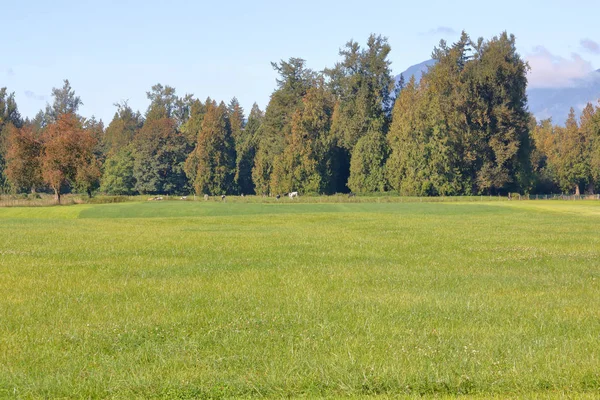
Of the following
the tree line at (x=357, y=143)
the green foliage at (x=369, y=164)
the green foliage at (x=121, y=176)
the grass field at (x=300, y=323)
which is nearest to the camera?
the grass field at (x=300, y=323)

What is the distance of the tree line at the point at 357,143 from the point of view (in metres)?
91.2

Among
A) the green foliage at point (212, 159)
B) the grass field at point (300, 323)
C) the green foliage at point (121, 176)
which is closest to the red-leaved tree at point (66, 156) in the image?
the green foliage at point (212, 159)

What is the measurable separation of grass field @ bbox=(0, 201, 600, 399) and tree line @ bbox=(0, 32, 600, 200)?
67.4 meters

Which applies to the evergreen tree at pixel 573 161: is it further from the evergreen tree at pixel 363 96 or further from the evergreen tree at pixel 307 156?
the evergreen tree at pixel 307 156

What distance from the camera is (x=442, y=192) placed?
298 feet

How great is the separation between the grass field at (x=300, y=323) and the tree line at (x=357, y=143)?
67437 mm

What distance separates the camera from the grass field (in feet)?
28.1

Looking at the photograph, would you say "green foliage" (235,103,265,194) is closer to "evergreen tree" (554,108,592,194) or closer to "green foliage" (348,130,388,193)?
"green foliage" (348,130,388,193)

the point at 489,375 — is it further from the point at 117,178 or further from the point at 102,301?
the point at 117,178

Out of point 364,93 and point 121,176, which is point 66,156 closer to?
point 121,176

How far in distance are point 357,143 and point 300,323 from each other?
299 ft

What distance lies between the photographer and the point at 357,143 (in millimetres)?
101562

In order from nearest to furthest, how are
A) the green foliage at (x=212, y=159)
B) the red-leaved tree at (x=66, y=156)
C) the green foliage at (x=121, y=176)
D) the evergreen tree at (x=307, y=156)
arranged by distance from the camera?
the red-leaved tree at (x=66, y=156) < the evergreen tree at (x=307, y=156) < the green foliage at (x=212, y=159) < the green foliage at (x=121, y=176)

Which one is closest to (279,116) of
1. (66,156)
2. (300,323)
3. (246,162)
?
(246,162)
